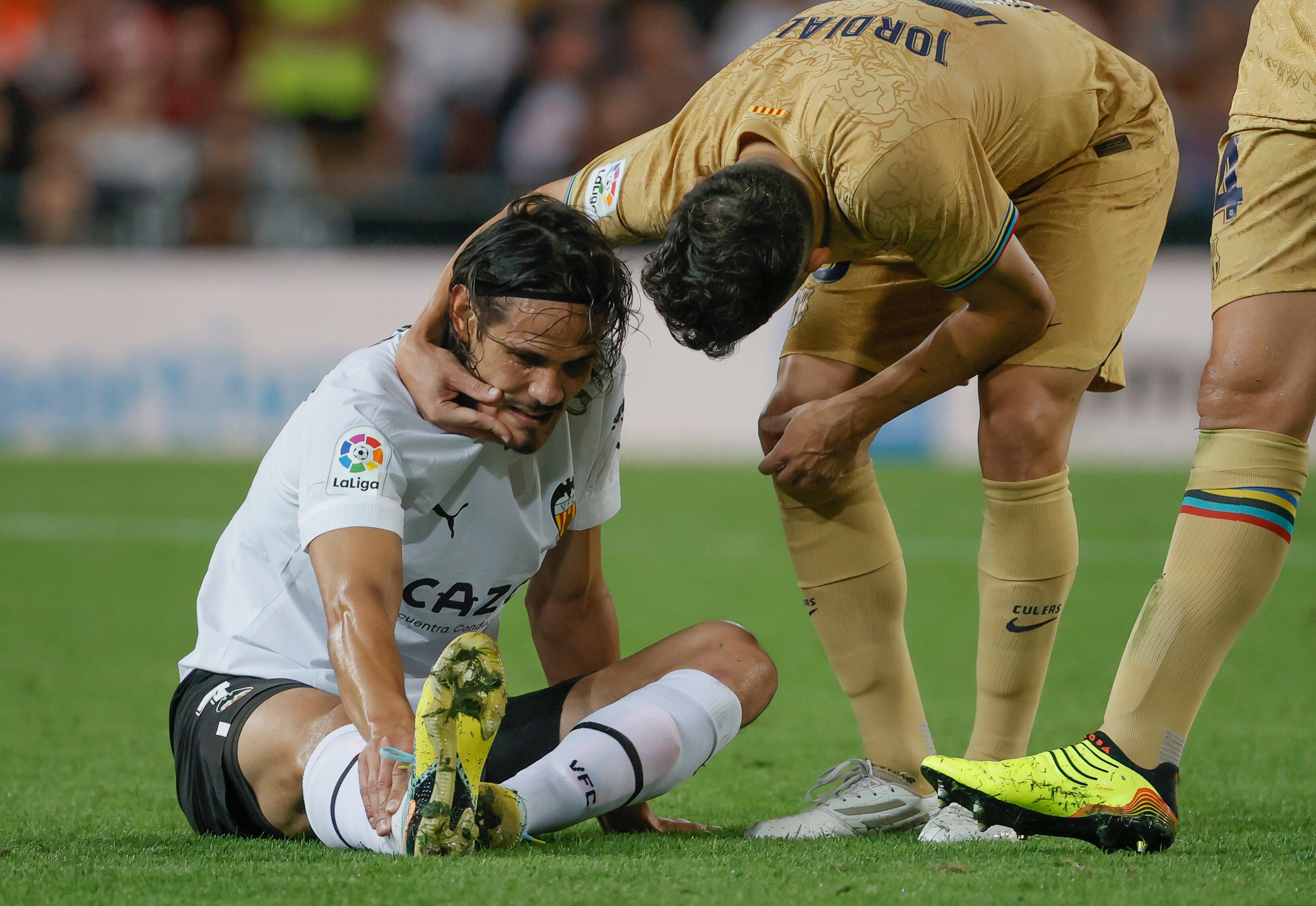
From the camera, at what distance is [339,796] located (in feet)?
7.27

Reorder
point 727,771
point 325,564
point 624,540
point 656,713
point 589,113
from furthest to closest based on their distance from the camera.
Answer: point 589,113 → point 624,540 → point 727,771 → point 656,713 → point 325,564

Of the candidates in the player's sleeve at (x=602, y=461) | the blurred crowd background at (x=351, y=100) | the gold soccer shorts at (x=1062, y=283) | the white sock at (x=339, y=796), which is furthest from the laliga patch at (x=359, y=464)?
the blurred crowd background at (x=351, y=100)

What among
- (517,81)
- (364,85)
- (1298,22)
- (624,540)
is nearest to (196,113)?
(364,85)

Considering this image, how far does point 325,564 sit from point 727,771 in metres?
1.37

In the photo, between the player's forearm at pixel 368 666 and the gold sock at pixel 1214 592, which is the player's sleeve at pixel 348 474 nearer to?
the player's forearm at pixel 368 666

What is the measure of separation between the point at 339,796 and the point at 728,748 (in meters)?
1.55

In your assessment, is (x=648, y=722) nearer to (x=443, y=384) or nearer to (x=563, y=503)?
(x=563, y=503)

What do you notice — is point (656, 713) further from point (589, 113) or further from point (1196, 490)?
point (589, 113)

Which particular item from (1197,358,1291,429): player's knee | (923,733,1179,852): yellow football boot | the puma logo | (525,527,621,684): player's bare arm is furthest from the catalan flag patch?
the puma logo

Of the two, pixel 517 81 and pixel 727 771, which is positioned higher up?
pixel 517 81

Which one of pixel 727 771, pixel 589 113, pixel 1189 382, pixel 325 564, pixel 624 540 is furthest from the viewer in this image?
pixel 589 113

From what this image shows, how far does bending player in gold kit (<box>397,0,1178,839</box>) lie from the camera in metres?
2.44

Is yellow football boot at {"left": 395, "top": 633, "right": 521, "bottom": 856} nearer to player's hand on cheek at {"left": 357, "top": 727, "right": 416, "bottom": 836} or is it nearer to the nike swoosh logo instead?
player's hand on cheek at {"left": 357, "top": 727, "right": 416, "bottom": 836}

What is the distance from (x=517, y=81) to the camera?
458 inches
